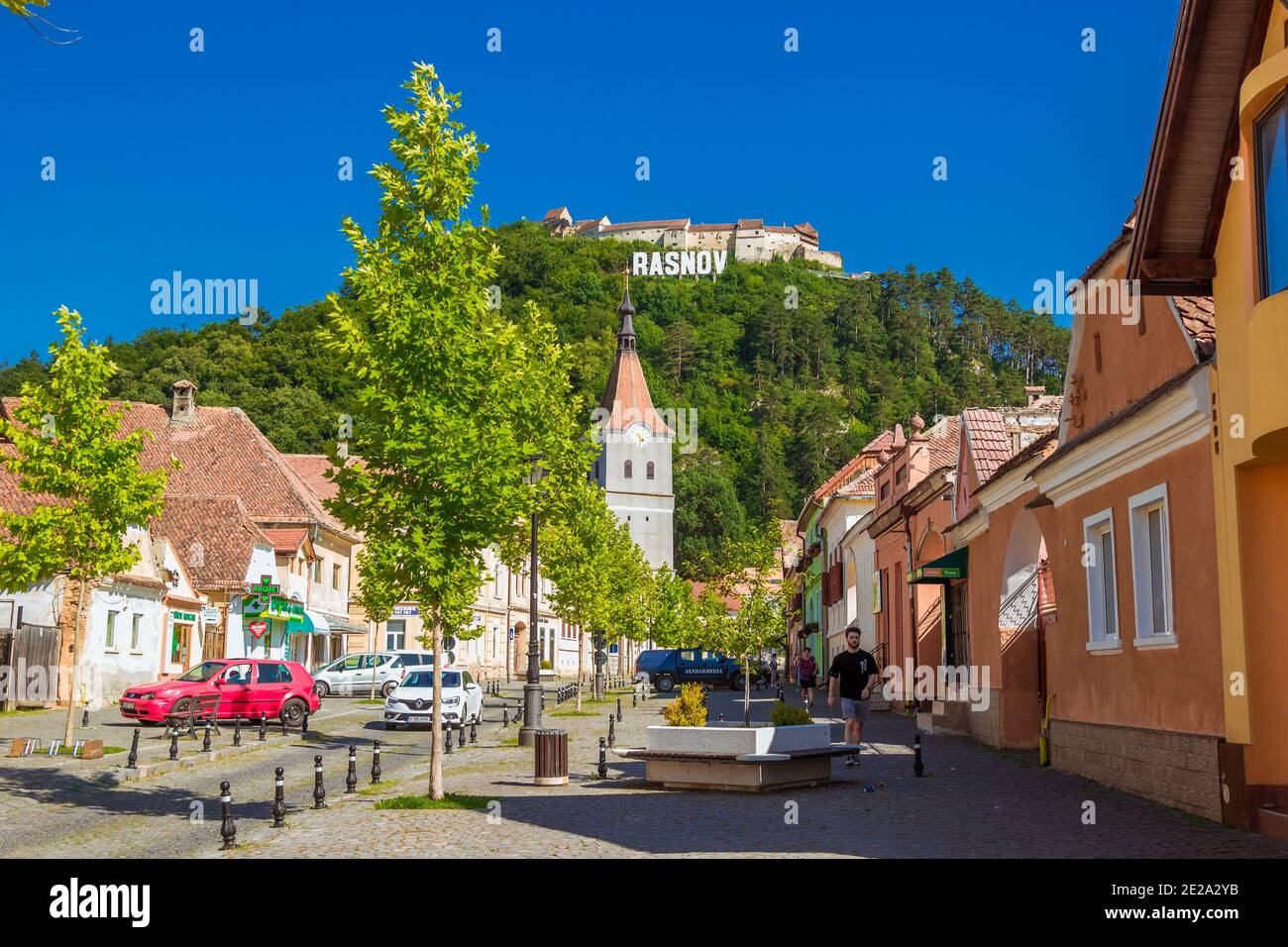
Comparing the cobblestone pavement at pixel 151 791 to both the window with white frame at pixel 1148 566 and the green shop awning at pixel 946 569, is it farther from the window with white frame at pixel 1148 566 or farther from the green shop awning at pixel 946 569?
the window with white frame at pixel 1148 566

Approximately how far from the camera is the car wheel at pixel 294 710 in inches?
1168

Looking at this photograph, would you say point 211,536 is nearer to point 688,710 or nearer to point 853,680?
point 688,710

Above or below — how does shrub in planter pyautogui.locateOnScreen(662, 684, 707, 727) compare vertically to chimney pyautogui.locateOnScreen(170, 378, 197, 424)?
below

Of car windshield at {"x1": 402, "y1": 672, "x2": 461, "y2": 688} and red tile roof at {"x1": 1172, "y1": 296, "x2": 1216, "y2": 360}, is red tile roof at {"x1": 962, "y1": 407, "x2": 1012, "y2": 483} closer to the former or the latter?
red tile roof at {"x1": 1172, "y1": 296, "x2": 1216, "y2": 360}

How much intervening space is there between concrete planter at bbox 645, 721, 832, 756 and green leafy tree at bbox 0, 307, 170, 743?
11817mm

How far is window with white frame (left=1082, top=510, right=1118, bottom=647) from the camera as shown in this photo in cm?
1586

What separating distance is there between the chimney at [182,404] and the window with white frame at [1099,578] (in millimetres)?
49941

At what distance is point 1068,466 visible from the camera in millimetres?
16312

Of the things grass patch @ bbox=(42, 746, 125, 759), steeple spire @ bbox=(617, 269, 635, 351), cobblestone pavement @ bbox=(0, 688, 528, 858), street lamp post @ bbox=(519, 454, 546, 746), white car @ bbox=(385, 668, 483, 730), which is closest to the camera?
cobblestone pavement @ bbox=(0, 688, 528, 858)

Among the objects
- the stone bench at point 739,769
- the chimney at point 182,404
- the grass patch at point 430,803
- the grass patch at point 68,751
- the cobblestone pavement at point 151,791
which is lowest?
the cobblestone pavement at point 151,791
